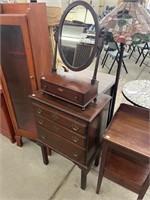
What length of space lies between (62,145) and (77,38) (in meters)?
0.77

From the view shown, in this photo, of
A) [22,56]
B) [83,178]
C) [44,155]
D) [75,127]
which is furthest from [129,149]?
[22,56]

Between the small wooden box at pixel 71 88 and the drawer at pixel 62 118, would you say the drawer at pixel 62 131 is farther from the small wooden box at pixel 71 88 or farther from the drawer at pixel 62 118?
the small wooden box at pixel 71 88

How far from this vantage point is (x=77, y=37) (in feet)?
3.60

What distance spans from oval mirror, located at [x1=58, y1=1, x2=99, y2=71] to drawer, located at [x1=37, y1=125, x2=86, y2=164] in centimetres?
52

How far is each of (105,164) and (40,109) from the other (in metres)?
0.61

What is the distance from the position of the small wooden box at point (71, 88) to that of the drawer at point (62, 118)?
0.10m

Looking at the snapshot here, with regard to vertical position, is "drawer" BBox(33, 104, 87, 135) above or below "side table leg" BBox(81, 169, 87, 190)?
above

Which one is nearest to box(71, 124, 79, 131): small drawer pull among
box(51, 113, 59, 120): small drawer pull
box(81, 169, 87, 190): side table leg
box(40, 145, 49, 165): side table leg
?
box(51, 113, 59, 120): small drawer pull

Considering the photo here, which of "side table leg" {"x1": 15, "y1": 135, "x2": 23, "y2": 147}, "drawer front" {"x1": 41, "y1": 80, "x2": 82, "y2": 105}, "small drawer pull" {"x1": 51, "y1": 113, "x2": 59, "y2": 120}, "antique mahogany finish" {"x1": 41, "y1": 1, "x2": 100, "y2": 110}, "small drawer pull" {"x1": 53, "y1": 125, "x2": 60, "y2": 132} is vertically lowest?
"side table leg" {"x1": 15, "y1": 135, "x2": 23, "y2": 147}

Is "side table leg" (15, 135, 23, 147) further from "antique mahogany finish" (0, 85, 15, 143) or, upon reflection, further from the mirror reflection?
the mirror reflection

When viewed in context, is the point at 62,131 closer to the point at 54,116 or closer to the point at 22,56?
the point at 54,116

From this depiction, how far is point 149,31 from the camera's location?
0.99 metres

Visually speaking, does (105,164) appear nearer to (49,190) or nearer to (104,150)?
(104,150)

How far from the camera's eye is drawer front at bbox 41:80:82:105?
975mm
